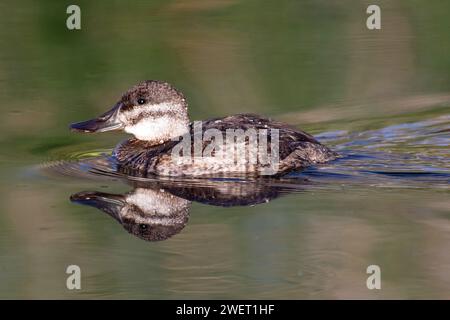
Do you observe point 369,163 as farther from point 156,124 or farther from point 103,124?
point 103,124

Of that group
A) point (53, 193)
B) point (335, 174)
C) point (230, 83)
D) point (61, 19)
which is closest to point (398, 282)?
point (335, 174)

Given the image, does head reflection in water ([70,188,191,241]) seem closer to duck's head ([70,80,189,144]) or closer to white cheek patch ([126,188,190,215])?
white cheek patch ([126,188,190,215])

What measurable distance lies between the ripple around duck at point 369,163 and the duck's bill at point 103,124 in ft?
1.02

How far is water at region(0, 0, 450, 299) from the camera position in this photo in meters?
7.77

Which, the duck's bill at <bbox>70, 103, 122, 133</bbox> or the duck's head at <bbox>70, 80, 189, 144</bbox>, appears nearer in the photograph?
the duck's head at <bbox>70, 80, 189, 144</bbox>

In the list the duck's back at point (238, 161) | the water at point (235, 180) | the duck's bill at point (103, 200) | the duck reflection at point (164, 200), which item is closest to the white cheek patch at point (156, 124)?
the duck's back at point (238, 161)

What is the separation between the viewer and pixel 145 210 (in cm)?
932

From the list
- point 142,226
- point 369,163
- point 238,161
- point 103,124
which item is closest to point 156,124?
point 103,124

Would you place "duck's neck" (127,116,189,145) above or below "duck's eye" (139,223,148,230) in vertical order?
above

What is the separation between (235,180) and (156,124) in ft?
4.02

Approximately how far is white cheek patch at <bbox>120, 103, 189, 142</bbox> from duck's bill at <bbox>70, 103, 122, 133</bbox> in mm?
79

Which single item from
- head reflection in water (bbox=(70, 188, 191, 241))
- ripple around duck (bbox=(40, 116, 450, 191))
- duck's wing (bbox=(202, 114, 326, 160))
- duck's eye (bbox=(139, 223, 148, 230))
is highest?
duck's wing (bbox=(202, 114, 326, 160))

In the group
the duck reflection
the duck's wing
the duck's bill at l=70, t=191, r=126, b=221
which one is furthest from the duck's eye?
the duck's wing
